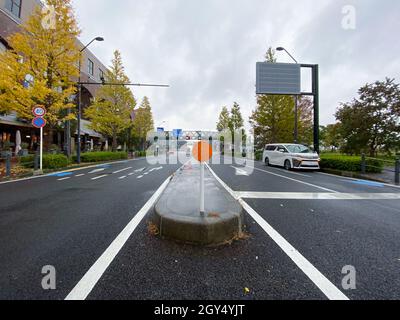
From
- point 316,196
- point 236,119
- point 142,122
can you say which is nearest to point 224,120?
point 236,119

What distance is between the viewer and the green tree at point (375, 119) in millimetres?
16047

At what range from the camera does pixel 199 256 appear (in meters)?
2.51

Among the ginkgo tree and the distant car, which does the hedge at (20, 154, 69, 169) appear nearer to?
the ginkgo tree

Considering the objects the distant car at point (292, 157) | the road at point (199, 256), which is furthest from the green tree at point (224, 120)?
the road at point (199, 256)

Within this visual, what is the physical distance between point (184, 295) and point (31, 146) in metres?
29.3

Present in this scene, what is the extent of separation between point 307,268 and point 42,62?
16154 mm

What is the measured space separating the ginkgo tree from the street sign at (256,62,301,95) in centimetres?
1344

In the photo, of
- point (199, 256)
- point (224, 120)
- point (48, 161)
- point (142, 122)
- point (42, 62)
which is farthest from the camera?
point (224, 120)

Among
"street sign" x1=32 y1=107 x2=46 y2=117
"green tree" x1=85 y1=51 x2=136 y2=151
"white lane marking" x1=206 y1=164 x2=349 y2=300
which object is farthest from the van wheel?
"green tree" x1=85 y1=51 x2=136 y2=151

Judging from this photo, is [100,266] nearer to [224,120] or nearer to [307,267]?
[307,267]

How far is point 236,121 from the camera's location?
4575 centimetres

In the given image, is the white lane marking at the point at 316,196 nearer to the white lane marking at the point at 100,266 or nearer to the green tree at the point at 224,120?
the white lane marking at the point at 100,266

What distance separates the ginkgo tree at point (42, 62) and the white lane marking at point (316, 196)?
42.0ft
